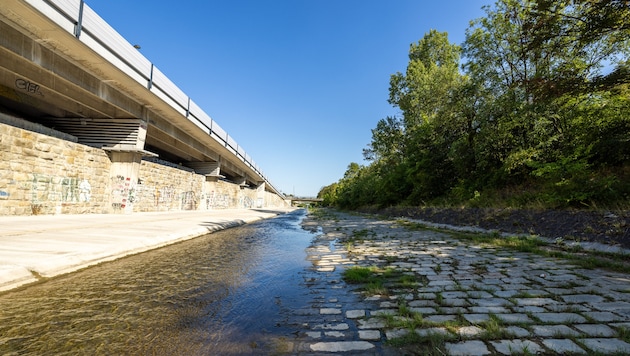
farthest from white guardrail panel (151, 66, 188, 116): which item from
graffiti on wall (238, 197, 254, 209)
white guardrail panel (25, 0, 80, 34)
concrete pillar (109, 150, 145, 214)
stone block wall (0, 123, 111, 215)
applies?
graffiti on wall (238, 197, 254, 209)

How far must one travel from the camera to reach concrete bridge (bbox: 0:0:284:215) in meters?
10.5

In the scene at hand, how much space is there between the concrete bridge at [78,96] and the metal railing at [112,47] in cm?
4

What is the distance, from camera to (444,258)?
6148 mm

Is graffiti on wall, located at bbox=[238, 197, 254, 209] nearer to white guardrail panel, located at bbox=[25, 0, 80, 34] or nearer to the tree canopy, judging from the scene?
the tree canopy

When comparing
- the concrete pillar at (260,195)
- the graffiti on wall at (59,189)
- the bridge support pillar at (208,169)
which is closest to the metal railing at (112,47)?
the graffiti on wall at (59,189)

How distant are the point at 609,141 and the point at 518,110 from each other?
3.93 m

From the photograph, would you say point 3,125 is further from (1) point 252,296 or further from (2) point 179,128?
(1) point 252,296

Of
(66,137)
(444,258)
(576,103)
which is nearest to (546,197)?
(576,103)

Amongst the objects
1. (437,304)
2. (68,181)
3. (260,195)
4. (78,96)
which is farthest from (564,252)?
(260,195)

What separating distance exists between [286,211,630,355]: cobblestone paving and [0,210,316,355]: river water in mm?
448

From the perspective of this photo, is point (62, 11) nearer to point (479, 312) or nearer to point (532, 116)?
point (479, 312)

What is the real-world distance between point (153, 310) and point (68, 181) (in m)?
15.2

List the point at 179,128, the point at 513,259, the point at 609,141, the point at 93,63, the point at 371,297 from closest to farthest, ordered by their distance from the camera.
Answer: the point at 371,297
the point at 513,259
the point at 609,141
the point at 93,63
the point at 179,128

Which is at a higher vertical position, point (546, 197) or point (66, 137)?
point (66, 137)
